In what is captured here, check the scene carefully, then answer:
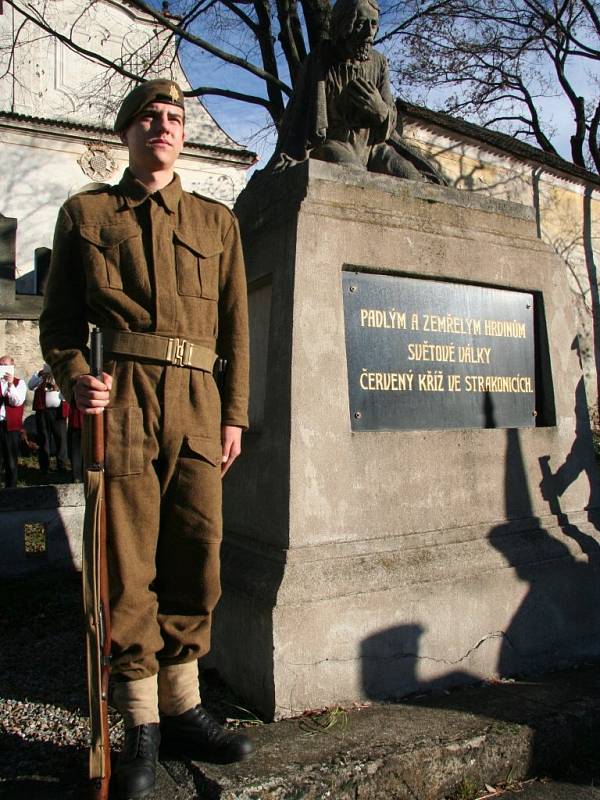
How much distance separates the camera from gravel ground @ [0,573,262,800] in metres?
2.38

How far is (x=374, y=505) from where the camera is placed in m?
3.21

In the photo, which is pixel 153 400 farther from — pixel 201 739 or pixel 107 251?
pixel 201 739

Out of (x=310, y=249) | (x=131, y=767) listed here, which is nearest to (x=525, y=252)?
(x=310, y=249)

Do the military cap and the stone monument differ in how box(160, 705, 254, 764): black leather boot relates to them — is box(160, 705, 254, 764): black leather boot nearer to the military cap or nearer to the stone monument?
the stone monument

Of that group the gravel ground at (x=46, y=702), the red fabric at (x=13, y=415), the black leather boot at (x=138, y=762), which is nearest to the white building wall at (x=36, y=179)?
→ the red fabric at (x=13, y=415)

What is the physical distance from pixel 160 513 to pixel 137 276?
764mm

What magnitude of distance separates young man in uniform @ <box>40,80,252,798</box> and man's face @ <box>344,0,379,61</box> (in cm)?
159

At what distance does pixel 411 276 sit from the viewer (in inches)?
139

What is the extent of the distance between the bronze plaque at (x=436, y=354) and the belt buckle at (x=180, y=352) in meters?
0.96

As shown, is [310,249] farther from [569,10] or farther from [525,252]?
[569,10]

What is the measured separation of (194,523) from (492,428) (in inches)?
69.4

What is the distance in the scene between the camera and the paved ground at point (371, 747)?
2.30 metres

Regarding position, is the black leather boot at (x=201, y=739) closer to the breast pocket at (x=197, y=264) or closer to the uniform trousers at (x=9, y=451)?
the breast pocket at (x=197, y=264)

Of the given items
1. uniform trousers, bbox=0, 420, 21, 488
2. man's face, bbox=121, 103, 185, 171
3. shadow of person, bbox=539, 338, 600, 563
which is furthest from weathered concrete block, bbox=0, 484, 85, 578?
uniform trousers, bbox=0, 420, 21, 488
